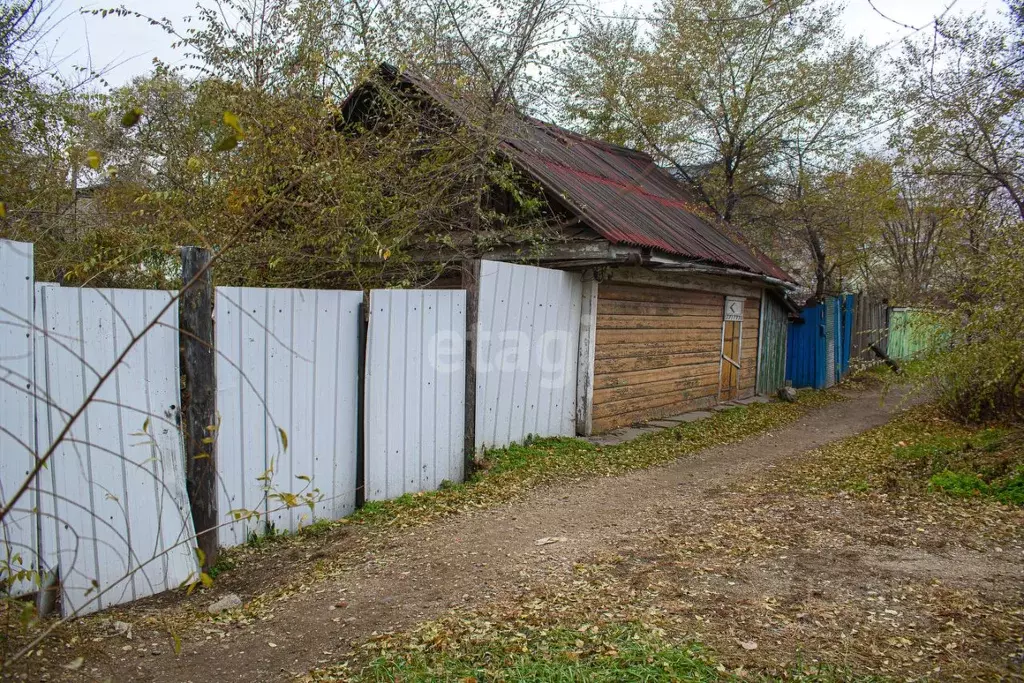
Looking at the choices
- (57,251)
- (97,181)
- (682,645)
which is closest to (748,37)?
(97,181)

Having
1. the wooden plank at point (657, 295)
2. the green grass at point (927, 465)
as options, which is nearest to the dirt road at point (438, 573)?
the green grass at point (927, 465)

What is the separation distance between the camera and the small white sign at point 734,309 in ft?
41.0

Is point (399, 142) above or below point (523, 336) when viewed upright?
above

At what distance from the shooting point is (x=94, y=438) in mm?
3875

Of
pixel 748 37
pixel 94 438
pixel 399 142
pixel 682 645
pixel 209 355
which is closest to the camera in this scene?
pixel 682 645

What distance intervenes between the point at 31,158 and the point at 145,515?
12.8ft

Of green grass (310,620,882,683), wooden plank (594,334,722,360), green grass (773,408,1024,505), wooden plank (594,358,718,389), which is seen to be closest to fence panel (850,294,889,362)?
wooden plank (594,334,722,360)

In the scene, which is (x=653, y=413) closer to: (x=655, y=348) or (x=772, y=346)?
(x=655, y=348)

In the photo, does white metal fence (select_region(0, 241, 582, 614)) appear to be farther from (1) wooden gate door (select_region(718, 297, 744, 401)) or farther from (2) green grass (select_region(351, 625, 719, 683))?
(1) wooden gate door (select_region(718, 297, 744, 401))

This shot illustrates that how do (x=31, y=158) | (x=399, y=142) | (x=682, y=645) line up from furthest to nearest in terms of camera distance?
(x=399, y=142) < (x=31, y=158) < (x=682, y=645)

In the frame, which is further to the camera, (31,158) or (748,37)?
(748,37)

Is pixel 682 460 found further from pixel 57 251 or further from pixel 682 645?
pixel 57 251

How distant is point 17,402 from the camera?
3631 mm

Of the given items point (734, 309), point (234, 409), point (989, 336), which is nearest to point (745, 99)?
point (734, 309)
